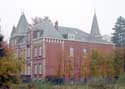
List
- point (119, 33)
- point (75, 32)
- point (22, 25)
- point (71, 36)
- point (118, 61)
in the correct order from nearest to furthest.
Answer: point (118, 61), point (71, 36), point (75, 32), point (22, 25), point (119, 33)

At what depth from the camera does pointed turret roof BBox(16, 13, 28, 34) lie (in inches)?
2512

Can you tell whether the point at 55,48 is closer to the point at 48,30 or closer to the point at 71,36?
the point at 48,30

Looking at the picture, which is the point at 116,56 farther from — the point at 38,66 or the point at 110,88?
the point at 110,88

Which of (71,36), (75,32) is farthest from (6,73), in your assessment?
(75,32)

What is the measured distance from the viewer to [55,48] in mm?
53531

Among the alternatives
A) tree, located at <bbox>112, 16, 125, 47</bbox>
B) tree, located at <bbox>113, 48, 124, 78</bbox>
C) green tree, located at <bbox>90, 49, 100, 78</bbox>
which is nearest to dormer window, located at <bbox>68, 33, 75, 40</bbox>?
green tree, located at <bbox>90, 49, 100, 78</bbox>

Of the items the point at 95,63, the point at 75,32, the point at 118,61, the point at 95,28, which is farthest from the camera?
the point at 95,28

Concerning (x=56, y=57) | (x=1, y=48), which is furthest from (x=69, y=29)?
(x=1, y=48)

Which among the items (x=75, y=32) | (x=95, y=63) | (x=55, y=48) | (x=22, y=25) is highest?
(x=22, y=25)

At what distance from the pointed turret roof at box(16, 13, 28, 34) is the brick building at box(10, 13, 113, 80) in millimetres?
2080

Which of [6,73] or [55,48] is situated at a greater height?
[55,48]

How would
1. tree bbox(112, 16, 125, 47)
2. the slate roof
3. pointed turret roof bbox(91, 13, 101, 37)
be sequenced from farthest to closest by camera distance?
1. tree bbox(112, 16, 125, 47)
2. pointed turret roof bbox(91, 13, 101, 37)
3. the slate roof

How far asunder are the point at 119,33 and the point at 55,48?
25.4 metres

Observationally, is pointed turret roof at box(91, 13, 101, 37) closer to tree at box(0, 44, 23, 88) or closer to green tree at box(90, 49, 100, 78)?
green tree at box(90, 49, 100, 78)
